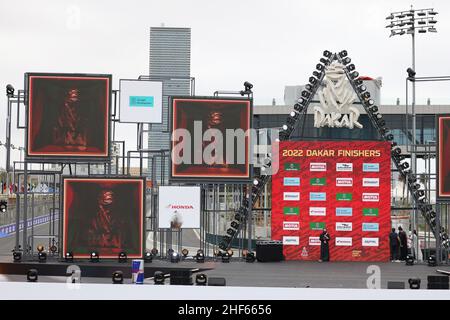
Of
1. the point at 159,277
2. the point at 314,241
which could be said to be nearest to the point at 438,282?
the point at 159,277

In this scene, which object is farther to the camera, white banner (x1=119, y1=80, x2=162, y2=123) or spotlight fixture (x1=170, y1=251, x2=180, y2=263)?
white banner (x1=119, y1=80, x2=162, y2=123)

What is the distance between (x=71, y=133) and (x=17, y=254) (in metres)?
5.29

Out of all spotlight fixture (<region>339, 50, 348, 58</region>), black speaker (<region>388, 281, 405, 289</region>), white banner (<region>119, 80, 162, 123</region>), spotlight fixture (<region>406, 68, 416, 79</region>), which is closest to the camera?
black speaker (<region>388, 281, 405, 289</region>)

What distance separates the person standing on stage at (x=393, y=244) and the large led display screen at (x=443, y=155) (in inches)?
105

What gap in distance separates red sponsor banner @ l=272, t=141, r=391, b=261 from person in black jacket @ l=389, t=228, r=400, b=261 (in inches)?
11.7

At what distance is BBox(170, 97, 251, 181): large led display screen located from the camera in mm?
30781

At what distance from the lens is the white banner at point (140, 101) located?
31141mm

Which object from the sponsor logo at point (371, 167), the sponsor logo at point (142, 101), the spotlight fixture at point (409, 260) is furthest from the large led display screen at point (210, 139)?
the spotlight fixture at point (409, 260)

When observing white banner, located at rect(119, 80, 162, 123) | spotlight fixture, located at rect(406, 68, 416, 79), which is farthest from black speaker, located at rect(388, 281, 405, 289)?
spotlight fixture, located at rect(406, 68, 416, 79)

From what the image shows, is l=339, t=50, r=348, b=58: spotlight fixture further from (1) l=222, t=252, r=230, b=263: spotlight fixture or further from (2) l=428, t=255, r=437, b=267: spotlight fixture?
(1) l=222, t=252, r=230, b=263: spotlight fixture

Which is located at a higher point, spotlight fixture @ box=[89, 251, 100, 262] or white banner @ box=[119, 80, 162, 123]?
white banner @ box=[119, 80, 162, 123]

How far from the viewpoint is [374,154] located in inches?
1287

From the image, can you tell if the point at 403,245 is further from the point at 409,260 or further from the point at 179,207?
the point at 179,207
